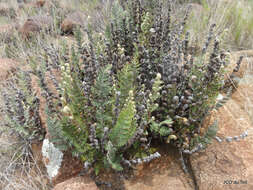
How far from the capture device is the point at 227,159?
1630 mm

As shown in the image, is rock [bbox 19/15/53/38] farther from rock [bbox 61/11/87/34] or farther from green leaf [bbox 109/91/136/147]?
green leaf [bbox 109/91/136/147]

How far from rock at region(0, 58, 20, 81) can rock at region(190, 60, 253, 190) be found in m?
2.94

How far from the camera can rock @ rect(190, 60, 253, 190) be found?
1.53m

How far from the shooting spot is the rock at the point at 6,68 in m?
3.33

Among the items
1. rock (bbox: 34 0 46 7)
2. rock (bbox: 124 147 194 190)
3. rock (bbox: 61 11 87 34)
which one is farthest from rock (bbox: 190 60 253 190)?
rock (bbox: 34 0 46 7)

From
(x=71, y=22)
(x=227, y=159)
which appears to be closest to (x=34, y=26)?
(x=71, y=22)

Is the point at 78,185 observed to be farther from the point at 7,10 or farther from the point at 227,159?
the point at 7,10

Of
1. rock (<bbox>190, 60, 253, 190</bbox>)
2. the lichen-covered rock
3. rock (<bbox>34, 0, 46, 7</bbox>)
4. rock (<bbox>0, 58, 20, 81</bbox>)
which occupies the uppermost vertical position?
rock (<bbox>34, 0, 46, 7</bbox>)

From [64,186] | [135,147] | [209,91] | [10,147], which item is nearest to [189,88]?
[209,91]

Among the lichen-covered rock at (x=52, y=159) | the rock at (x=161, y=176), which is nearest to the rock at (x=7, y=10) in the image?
the lichen-covered rock at (x=52, y=159)

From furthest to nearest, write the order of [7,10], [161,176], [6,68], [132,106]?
[7,10], [6,68], [161,176], [132,106]

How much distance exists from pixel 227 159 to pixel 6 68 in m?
3.29

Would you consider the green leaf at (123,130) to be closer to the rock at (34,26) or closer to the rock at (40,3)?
the rock at (34,26)

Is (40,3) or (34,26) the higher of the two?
(40,3)
